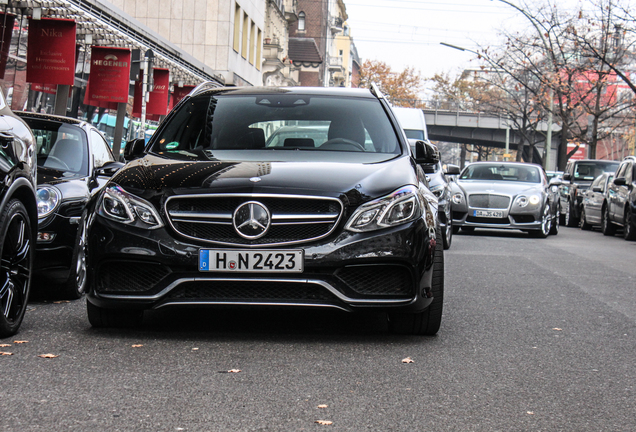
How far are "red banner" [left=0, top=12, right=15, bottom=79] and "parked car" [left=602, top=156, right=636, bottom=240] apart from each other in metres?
12.2

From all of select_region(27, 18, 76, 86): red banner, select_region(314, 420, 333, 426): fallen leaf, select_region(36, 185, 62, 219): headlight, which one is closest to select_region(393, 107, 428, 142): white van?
select_region(27, 18, 76, 86): red banner

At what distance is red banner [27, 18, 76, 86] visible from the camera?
16.3m

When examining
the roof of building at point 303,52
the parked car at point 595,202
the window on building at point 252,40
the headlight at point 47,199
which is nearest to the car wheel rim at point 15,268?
the headlight at point 47,199

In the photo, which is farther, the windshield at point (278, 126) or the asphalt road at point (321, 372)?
the windshield at point (278, 126)

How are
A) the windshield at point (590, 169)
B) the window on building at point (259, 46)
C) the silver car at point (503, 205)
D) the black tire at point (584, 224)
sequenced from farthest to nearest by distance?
the window on building at point (259, 46)
the windshield at point (590, 169)
the black tire at point (584, 224)
the silver car at point (503, 205)

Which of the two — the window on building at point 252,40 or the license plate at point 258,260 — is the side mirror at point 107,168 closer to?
the license plate at point 258,260

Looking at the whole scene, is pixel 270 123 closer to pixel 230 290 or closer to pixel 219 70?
pixel 230 290

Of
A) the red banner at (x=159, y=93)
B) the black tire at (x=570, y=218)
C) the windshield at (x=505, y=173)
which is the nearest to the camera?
the windshield at (x=505, y=173)

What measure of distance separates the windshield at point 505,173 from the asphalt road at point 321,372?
12076 mm

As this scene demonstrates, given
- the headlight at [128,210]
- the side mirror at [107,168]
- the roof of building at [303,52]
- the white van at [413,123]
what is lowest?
the headlight at [128,210]

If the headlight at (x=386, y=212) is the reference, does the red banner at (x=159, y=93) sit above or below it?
above

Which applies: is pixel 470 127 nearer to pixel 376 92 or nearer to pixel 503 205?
pixel 503 205

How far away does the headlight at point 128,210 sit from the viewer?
5.32 meters

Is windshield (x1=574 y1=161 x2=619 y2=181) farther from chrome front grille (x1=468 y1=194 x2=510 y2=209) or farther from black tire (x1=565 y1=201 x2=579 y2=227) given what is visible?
chrome front grille (x1=468 y1=194 x2=510 y2=209)
